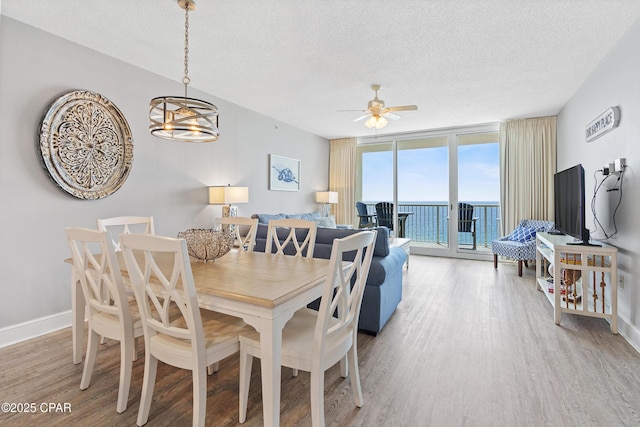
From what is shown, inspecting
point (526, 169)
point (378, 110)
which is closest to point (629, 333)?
point (378, 110)

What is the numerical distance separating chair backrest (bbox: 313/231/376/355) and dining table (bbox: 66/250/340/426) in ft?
0.48

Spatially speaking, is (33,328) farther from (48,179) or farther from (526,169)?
(526,169)

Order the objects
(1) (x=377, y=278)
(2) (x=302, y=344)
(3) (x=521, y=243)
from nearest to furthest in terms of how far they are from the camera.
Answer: (2) (x=302, y=344), (1) (x=377, y=278), (3) (x=521, y=243)

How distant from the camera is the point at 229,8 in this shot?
2264 millimetres

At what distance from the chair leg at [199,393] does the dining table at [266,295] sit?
269mm

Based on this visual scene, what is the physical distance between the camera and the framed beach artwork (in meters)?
5.37

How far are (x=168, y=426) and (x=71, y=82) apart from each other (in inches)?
115

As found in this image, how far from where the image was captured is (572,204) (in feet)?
10.4

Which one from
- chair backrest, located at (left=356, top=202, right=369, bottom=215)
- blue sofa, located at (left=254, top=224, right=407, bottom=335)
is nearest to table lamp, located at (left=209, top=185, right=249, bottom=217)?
blue sofa, located at (left=254, top=224, right=407, bottom=335)

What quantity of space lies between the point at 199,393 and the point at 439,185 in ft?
19.4

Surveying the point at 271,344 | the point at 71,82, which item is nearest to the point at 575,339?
the point at 271,344

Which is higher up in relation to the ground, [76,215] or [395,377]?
[76,215]

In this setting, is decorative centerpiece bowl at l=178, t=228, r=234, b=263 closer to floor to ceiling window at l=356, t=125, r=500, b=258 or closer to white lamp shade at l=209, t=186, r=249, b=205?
white lamp shade at l=209, t=186, r=249, b=205

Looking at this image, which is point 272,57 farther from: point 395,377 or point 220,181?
point 395,377
